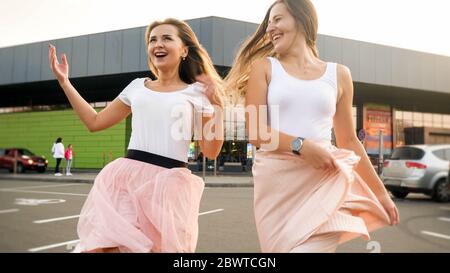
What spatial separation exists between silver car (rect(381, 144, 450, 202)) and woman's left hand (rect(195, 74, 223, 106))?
7.47 metres

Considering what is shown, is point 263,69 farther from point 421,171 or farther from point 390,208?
point 421,171

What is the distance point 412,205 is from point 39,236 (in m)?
6.60

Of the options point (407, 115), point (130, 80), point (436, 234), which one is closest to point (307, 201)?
point (436, 234)

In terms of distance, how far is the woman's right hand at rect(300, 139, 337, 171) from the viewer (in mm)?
1486

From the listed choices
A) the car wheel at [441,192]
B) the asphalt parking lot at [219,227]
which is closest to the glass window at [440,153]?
the car wheel at [441,192]

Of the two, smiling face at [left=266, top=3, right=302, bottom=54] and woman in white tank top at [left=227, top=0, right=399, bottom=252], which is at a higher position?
smiling face at [left=266, top=3, right=302, bottom=54]

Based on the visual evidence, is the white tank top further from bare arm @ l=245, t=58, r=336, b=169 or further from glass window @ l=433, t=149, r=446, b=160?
glass window @ l=433, t=149, r=446, b=160

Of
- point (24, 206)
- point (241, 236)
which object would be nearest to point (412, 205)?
point (241, 236)

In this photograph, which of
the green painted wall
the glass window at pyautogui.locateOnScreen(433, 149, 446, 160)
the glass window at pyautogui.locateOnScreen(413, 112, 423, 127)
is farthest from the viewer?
the green painted wall

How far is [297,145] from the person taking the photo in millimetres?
1515

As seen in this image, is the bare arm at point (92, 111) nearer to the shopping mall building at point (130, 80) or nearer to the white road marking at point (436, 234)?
the white road marking at point (436, 234)

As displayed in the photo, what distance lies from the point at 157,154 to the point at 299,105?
0.68m

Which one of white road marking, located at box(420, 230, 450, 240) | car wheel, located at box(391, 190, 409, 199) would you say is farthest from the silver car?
white road marking, located at box(420, 230, 450, 240)

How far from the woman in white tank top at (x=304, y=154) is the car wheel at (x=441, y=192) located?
7918mm
